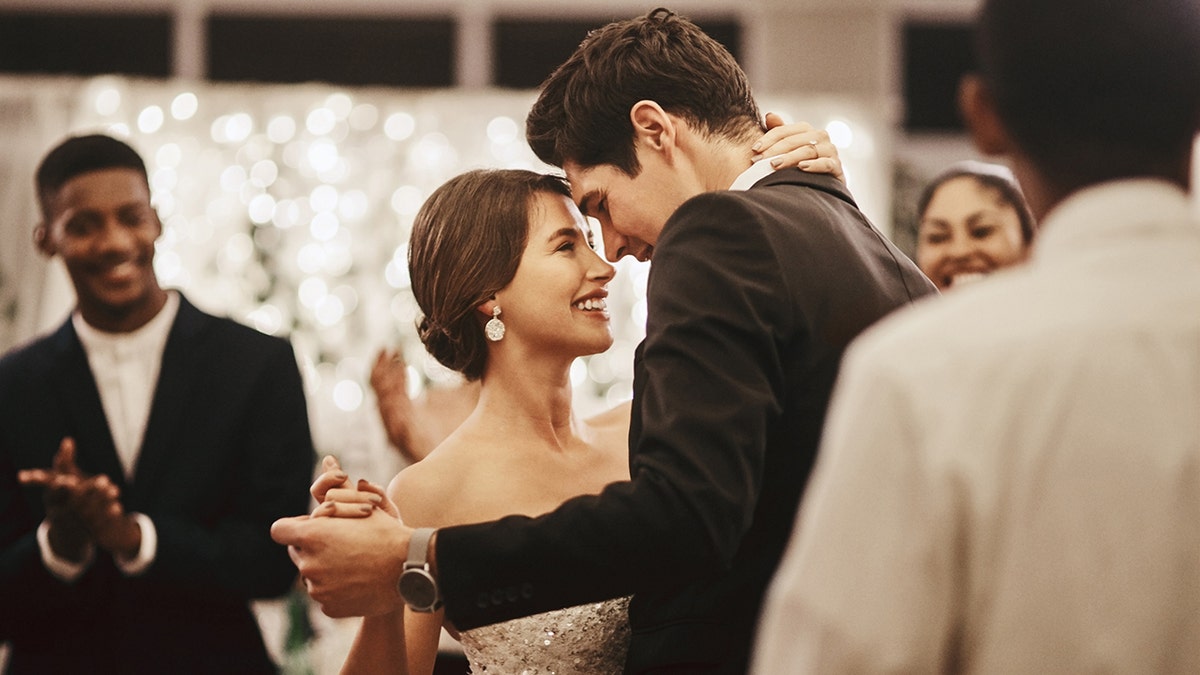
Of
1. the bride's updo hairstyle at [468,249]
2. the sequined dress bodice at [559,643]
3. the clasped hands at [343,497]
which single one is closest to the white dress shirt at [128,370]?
the bride's updo hairstyle at [468,249]

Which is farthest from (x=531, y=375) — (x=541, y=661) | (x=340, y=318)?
(x=340, y=318)

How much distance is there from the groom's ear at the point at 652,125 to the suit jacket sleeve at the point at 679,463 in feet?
1.12

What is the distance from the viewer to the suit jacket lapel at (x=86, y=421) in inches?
118

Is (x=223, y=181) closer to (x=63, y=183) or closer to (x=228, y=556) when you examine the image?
(x=63, y=183)

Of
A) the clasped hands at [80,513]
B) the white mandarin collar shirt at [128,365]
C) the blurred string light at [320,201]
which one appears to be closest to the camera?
the clasped hands at [80,513]

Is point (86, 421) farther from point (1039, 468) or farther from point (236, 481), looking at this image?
point (1039, 468)

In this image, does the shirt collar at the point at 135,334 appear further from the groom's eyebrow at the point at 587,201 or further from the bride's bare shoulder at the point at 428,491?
the groom's eyebrow at the point at 587,201

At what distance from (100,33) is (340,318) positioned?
2492mm

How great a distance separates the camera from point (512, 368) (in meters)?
2.49

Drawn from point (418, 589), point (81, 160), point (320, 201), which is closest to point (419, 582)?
point (418, 589)

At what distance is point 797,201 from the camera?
1.76 m

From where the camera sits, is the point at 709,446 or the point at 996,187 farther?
the point at 996,187

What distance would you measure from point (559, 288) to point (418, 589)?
0.88m

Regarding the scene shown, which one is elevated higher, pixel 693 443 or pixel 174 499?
pixel 693 443
